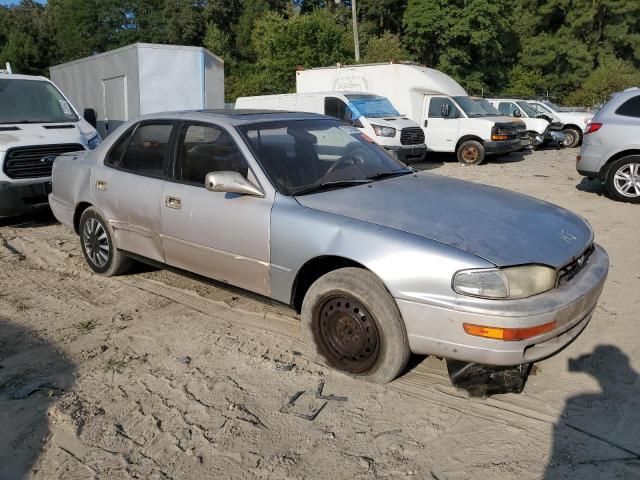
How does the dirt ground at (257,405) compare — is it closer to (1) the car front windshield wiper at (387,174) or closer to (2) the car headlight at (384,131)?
(1) the car front windshield wiper at (387,174)

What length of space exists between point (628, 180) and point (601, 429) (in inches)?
279

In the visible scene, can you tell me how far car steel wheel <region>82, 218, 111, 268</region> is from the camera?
5.17 metres

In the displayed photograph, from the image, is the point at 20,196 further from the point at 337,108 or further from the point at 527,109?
the point at 527,109

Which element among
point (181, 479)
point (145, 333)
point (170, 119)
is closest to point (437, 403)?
point (181, 479)

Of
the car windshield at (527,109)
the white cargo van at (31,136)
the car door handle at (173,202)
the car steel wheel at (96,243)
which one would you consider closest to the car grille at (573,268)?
the car door handle at (173,202)

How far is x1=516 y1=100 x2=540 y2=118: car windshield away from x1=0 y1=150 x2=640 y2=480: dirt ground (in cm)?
1567

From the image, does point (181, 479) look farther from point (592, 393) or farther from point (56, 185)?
point (56, 185)

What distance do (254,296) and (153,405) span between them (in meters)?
1.07

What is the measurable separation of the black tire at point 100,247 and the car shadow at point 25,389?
1047 millimetres

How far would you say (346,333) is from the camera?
3379 mm

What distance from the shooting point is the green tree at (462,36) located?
3394 cm

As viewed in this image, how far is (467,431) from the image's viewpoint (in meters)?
2.92

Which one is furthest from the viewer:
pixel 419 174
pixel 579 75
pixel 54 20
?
pixel 54 20

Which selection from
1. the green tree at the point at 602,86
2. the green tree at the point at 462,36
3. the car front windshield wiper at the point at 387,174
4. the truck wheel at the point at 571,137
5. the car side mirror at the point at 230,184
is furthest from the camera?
the green tree at the point at 462,36
